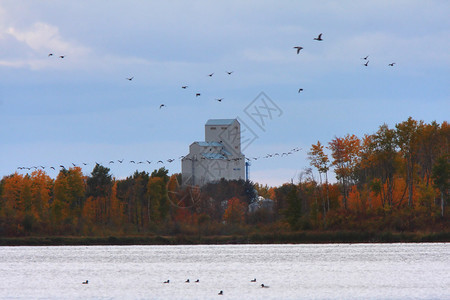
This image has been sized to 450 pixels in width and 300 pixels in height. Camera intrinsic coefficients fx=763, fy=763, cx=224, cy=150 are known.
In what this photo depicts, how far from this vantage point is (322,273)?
52031mm

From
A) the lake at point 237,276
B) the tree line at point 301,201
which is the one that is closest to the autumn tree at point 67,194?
the tree line at point 301,201

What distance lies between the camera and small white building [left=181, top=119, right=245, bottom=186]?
523 ft

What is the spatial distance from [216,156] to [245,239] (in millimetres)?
62358

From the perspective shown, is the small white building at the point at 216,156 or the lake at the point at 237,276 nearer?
the lake at the point at 237,276

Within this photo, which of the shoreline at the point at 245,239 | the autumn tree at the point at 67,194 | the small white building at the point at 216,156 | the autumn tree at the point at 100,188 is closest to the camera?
the shoreline at the point at 245,239

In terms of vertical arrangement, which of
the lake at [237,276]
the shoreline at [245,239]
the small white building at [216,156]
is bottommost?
the lake at [237,276]

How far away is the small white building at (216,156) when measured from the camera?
523ft

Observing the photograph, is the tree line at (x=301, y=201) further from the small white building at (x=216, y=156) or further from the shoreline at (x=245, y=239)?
the small white building at (x=216, y=156)

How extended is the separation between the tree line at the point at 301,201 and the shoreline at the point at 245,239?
1.42m

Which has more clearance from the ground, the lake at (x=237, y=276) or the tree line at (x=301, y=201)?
the tree line at (x=301, y=201)

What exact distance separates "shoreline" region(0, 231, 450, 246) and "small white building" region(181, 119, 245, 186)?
52297 millimetres

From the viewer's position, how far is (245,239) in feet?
330

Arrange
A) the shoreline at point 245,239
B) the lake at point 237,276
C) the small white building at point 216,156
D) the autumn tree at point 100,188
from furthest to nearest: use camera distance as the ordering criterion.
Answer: the small white building at point 216,156 → the autumn tree at point 100,188 → the shoreline at point 245,239 → the lake at point 237,276

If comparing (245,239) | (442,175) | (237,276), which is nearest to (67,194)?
(245,239)
